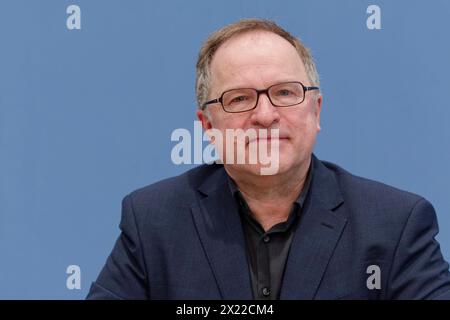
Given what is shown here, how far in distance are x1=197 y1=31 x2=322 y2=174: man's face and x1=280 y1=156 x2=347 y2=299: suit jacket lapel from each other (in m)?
0.09

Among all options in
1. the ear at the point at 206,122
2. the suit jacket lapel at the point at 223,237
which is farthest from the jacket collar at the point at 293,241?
the ear at the point at 206,122

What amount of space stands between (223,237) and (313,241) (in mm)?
187

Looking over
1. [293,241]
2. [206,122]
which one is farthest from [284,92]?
[293,241]

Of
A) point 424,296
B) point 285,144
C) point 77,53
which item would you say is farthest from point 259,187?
point 77,53

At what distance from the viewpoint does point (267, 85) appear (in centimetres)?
126

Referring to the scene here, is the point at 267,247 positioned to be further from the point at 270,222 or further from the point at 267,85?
the point at 267,85

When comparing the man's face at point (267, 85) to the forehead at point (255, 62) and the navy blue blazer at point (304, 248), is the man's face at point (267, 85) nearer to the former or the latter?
the forehead at point (255, 62)

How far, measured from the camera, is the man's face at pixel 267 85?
1257mm

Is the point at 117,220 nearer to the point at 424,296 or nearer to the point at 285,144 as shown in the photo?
the point at 285,144

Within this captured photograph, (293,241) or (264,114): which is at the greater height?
(264,114)

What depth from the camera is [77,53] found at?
1743 millimetres

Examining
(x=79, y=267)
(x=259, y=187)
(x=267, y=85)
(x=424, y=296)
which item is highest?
(x=267, y=85)

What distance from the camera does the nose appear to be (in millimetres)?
1241
